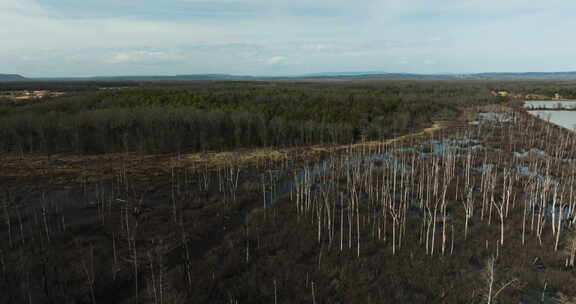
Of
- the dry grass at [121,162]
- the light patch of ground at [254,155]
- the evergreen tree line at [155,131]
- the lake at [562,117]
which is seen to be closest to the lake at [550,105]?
the lake at [562,117]

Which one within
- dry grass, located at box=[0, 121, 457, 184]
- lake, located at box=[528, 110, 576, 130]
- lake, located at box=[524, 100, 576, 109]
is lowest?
dry grass, located at box=[0, 121, 457, 184]

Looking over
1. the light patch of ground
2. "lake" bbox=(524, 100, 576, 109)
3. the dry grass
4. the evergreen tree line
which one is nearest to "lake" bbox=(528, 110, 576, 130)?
"lake" bbox=(524, 100, 576, 109)

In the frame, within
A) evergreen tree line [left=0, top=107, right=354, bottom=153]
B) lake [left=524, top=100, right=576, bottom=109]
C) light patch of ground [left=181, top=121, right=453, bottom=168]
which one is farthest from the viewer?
lake [left=524, top=100, right=576, bottom=109]

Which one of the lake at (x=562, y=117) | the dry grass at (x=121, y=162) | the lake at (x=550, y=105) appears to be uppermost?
the lake at (x=550, y=105)

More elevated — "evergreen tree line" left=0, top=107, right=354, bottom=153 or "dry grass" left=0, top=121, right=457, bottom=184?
"evergreen tree line" left=0, top=107, right=354, bottom=153

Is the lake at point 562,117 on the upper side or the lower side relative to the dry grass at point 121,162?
upper

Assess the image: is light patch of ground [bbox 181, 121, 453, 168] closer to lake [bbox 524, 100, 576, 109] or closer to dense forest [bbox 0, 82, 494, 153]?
dense forest [bbox 0, 82, 494, 153]

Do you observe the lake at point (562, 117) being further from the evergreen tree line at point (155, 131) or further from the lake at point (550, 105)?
the evergreen tree line at point (155, 131)

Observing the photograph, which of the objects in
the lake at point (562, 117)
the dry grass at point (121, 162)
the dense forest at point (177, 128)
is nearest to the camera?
the dry grass at point (121, 162)

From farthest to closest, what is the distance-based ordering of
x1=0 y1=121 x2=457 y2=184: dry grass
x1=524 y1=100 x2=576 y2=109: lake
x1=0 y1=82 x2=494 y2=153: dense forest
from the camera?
1. x1=524 y1=100 x2=576 y2=109: lake
2. x1=0 y1=82 x2=494 y2=153: dense forest
3. x1=0 y1=121 x2=457 y2=184: dry grass

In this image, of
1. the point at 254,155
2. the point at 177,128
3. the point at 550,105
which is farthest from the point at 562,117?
the point at 177,128

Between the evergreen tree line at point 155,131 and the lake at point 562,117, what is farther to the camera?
the lake at point 562,117

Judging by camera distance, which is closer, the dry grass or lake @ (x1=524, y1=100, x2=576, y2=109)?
the dry grass
